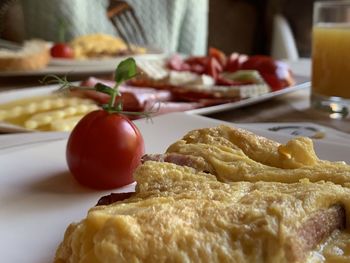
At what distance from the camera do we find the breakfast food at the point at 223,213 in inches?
26.7

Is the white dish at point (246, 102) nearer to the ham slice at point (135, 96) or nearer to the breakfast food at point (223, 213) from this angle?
the ham slice at point (135, 96)

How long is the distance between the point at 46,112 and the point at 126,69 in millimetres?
640

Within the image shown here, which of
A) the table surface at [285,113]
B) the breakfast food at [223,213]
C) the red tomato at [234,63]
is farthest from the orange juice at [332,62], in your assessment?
the breakfast food at [223,213]

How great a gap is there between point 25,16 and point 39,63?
195cm

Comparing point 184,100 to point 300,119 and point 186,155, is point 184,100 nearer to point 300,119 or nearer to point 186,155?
point 300,119

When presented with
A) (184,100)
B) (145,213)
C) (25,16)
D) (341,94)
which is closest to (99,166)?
(145,213)

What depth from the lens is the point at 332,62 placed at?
6.72 ft

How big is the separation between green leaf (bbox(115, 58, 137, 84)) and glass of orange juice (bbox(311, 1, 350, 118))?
93cm

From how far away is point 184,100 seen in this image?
214 centimetres

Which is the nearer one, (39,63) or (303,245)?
(303,245)

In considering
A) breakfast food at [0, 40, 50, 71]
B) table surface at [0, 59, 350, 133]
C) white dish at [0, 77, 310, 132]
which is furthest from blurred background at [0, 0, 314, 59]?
table surface at [0, 59, 350, 133]

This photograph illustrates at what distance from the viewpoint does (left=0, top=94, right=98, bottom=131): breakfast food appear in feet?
5.57

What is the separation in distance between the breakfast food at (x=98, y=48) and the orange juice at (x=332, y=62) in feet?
4.19

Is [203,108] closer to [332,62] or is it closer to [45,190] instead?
[332,62]
